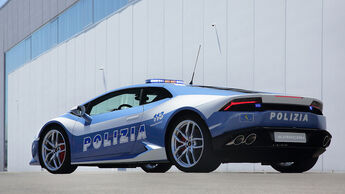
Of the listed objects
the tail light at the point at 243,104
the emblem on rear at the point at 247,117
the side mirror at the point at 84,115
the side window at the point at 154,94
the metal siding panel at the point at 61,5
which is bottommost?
the side mirror at the point at 84,115

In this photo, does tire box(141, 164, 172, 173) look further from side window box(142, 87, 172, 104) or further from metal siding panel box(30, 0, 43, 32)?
metal siding panel box(30, 0, 43, 32)

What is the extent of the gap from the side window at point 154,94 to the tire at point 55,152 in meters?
1.56

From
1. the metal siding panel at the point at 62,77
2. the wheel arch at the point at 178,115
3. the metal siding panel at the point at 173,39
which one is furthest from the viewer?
the metal siding panel at the point at 62,77

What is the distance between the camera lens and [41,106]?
98.9 feet

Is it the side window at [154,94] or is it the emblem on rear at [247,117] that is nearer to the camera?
the emblem on rear at [247,117]

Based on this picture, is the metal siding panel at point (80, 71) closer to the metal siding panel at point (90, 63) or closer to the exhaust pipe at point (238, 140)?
the metal siding panel at point (90, 63)

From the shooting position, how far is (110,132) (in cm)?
789

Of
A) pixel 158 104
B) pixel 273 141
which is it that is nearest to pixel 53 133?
pixel 158 104

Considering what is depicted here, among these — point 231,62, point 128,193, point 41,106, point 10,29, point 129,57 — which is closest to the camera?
point 128,193

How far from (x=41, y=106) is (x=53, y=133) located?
22.0 m

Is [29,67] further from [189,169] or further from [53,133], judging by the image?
[189,169]

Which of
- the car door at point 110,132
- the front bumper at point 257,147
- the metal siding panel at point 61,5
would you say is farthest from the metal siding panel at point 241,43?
the metal siding panel at point 61,5

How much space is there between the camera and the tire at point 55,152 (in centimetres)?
854

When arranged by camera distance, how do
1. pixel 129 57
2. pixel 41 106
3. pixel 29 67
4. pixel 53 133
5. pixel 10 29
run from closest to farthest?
pixel 53 133 < pixel 129 57 < pixel 41 106 < pixel 29 67 < pixel 10 29
